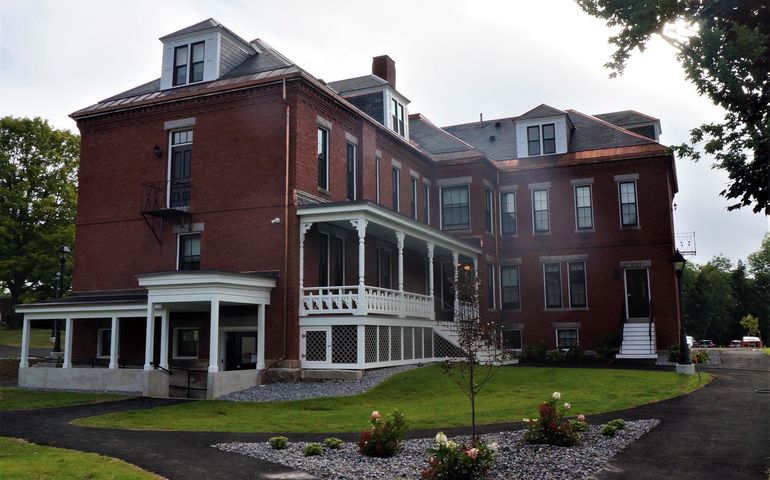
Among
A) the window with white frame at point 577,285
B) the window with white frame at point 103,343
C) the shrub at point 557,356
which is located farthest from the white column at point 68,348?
the window with white frame at point 577,285

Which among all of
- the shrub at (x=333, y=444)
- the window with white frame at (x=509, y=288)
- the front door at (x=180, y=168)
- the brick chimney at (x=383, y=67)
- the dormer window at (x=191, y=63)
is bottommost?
the shrub at (x=333, y=444)

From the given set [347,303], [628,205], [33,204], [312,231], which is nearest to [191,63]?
[312,231]

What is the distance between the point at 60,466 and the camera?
31.1 ft

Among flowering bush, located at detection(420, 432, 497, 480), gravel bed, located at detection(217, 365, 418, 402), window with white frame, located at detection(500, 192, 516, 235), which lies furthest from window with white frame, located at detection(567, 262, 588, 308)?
flowering bush, located at detection(420, 432, 497, 480)

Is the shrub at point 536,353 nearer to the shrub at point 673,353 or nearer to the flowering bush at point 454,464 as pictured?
the shrub at point 673,353

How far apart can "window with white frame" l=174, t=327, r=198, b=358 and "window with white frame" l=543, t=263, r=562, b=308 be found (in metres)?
18.0

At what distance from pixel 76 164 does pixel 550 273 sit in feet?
110

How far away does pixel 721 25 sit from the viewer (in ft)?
35.1

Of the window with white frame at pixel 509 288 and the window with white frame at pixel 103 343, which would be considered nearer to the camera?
the window with white frame at pixel 103 343

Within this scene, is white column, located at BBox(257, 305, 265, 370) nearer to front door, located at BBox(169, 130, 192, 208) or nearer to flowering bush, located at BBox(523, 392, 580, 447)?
front door, located at BBox(169, 130, 192, 208)

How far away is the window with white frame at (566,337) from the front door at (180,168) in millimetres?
19301

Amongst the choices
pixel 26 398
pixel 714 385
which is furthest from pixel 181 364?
pixel 714 385

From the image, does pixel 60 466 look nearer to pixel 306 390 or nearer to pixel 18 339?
pixel 306 390

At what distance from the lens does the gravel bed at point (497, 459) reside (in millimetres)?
9312
